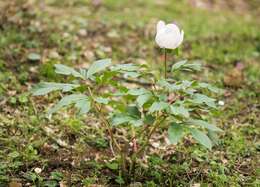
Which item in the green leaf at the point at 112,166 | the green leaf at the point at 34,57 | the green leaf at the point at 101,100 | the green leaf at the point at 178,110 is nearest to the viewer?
the green leaf at the point at 178,110

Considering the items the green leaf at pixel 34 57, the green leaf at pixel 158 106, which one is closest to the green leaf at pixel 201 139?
the green leaf at pixel 158 106

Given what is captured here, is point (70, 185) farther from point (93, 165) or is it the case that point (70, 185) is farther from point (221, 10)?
point (221, 10)

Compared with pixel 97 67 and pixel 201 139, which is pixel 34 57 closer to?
pixel 97 67

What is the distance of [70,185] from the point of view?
2145mm

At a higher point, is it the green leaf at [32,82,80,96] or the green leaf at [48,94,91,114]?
the green leaf at [32,82,80,96]

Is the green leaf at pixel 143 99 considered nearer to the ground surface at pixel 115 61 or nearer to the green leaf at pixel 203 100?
the green leaf at pixel 203 100

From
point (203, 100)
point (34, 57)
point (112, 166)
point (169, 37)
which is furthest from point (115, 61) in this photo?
point (203, 100)

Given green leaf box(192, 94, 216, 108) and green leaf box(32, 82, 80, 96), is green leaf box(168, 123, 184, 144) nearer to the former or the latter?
green leaf box(192, 94, 216, 108)

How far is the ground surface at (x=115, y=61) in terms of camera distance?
228cm

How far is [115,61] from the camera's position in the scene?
3.68m

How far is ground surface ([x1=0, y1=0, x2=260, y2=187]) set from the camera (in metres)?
2.28

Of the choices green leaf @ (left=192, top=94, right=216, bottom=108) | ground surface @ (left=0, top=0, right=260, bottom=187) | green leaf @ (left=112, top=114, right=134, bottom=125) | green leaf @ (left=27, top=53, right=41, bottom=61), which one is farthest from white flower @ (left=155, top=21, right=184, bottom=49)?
green leaf @ (left=27, top=53, right=41, bottom=61)

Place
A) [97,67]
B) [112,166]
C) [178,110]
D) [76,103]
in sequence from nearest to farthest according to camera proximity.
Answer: [178,110], [76,103], [97,67], [112,166]

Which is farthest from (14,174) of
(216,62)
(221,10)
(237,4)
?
(237,4)
